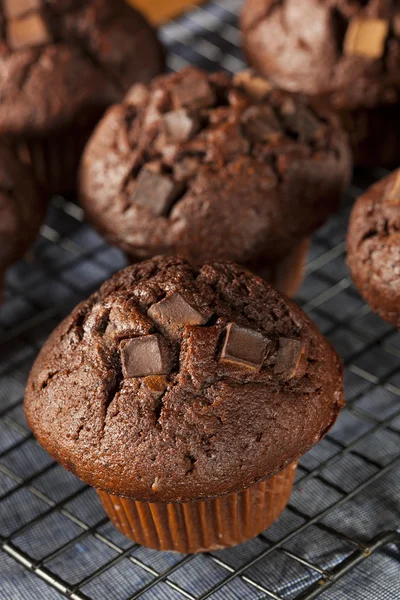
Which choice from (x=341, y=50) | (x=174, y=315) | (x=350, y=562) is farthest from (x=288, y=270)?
(x=350, y=562)

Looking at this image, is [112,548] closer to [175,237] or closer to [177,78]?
[175,237]

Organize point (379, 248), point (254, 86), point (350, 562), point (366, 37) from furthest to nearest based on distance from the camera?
point (366, 37)
point (254, 86)
point (379, 248)
point (350, 562)

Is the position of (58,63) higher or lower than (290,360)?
higher

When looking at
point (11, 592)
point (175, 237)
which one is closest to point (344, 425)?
point (175, 237)

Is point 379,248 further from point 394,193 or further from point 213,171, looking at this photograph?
point 213,171

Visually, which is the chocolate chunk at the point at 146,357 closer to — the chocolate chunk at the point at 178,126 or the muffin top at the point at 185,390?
the muffin top at the point at 185,390

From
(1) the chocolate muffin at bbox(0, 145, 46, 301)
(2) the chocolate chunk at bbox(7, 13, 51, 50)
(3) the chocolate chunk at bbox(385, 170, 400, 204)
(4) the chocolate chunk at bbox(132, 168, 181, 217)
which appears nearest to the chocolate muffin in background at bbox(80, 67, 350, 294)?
(4) the chocolate chunk at bbox(132, 168, 181, 217)

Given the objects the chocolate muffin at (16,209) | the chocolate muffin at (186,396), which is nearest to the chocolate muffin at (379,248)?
the chocolate muffin at (186,396)
